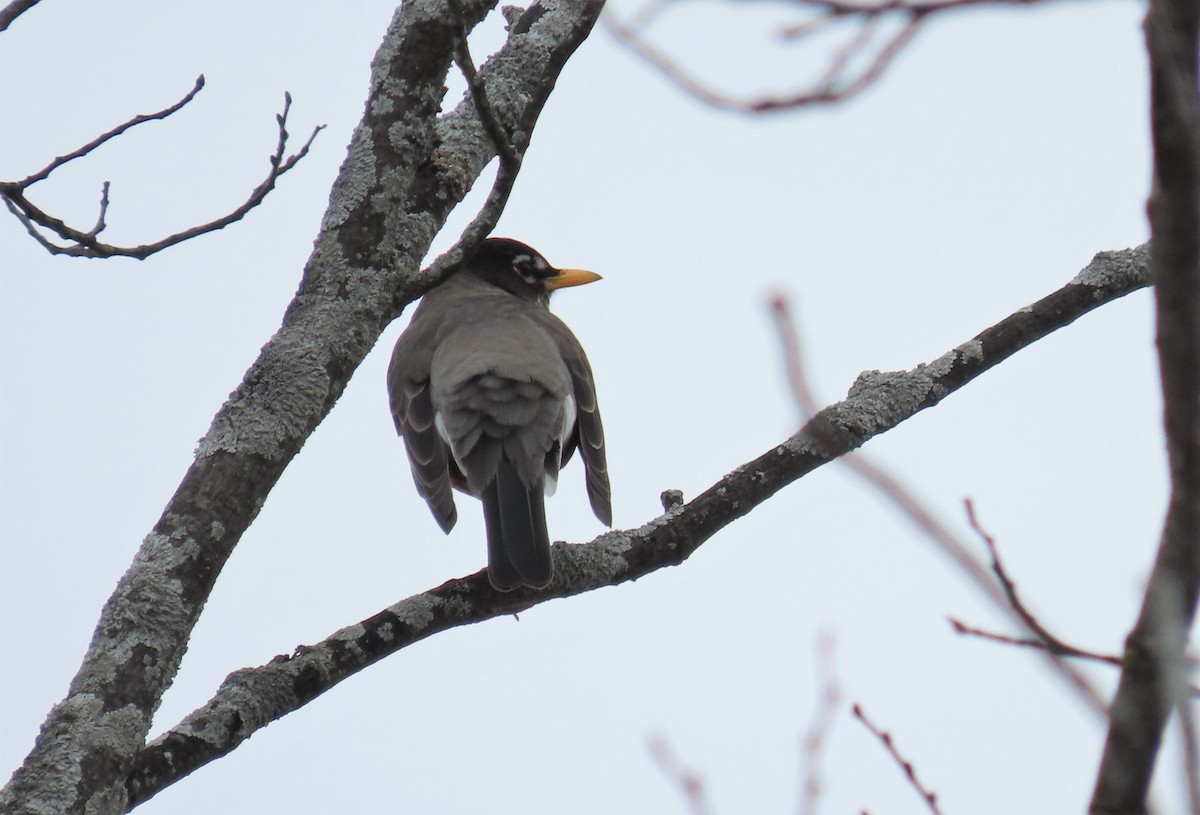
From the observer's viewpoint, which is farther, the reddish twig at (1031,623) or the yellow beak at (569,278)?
the yellow beak at (569,278)

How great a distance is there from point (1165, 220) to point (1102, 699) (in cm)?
37

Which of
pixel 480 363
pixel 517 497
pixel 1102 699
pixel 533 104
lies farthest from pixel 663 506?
pixel 1102 699

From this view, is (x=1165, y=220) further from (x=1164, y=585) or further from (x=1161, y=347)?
(x=1164, y=585)

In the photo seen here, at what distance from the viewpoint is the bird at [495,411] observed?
13.1 ft

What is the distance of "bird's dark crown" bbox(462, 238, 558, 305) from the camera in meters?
5.88

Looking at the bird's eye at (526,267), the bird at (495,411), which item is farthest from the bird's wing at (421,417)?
the bird's eye at (526,267)

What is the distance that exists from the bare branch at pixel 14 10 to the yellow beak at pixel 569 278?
144 inches

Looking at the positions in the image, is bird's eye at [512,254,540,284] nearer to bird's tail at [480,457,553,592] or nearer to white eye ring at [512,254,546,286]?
white eye ring at [512,254,546,286]

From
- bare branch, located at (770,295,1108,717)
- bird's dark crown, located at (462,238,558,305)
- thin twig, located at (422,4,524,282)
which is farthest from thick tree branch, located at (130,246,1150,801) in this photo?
bird's dark crown, located at (462,238,558,305)

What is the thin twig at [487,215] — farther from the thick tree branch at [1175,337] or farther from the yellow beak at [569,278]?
the yellow beak at [569,278]

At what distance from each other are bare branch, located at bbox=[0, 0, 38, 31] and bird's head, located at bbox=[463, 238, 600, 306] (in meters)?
3.36

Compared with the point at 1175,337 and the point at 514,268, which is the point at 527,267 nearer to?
the point at 514,268

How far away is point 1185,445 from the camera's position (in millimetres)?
978

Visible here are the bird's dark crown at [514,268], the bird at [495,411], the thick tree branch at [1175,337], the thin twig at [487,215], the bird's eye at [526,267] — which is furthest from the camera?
the bird's eye at [526,267]
